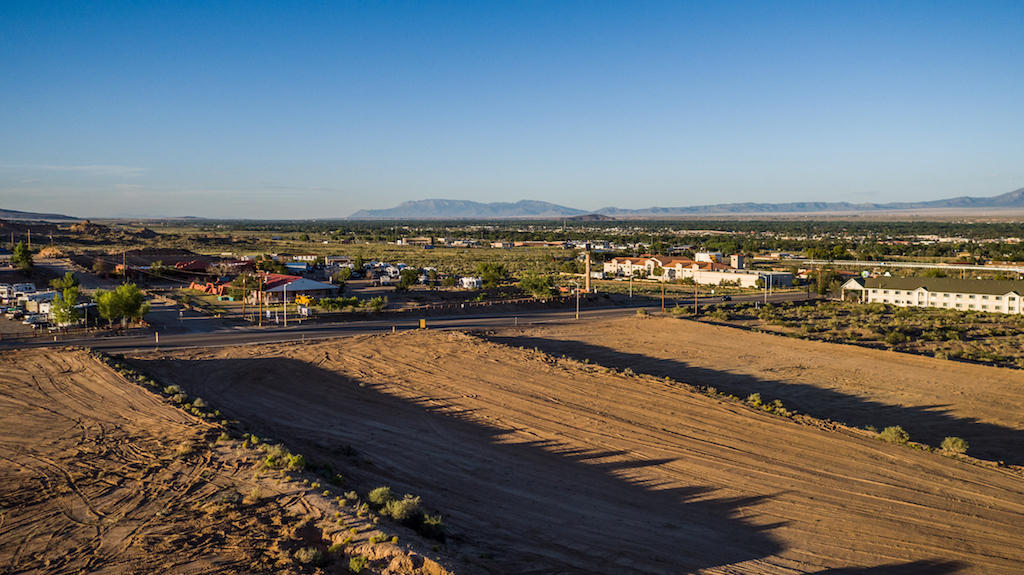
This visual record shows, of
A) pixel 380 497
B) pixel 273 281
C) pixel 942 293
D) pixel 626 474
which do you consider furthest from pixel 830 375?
pixel 273 281

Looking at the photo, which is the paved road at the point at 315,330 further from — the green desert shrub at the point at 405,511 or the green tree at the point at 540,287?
the green desert shrub at the point at 405,511

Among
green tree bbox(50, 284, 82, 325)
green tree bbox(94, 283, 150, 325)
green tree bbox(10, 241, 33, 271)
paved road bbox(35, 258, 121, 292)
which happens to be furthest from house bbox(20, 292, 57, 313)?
green tree bbox(10, 241, 33, 271)

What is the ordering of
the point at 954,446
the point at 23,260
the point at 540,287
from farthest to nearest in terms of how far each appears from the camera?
the point at 23,260, the point at 540,287, the point at 954,446

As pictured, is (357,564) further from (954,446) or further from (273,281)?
(273,281)

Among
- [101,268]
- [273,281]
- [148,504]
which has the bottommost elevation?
[148,504]

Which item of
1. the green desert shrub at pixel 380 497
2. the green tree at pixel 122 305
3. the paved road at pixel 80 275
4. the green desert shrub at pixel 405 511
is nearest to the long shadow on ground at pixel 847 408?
the green desert shrub at pixel 405 511

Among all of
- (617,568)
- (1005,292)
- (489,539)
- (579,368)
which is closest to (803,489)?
(617,568)
